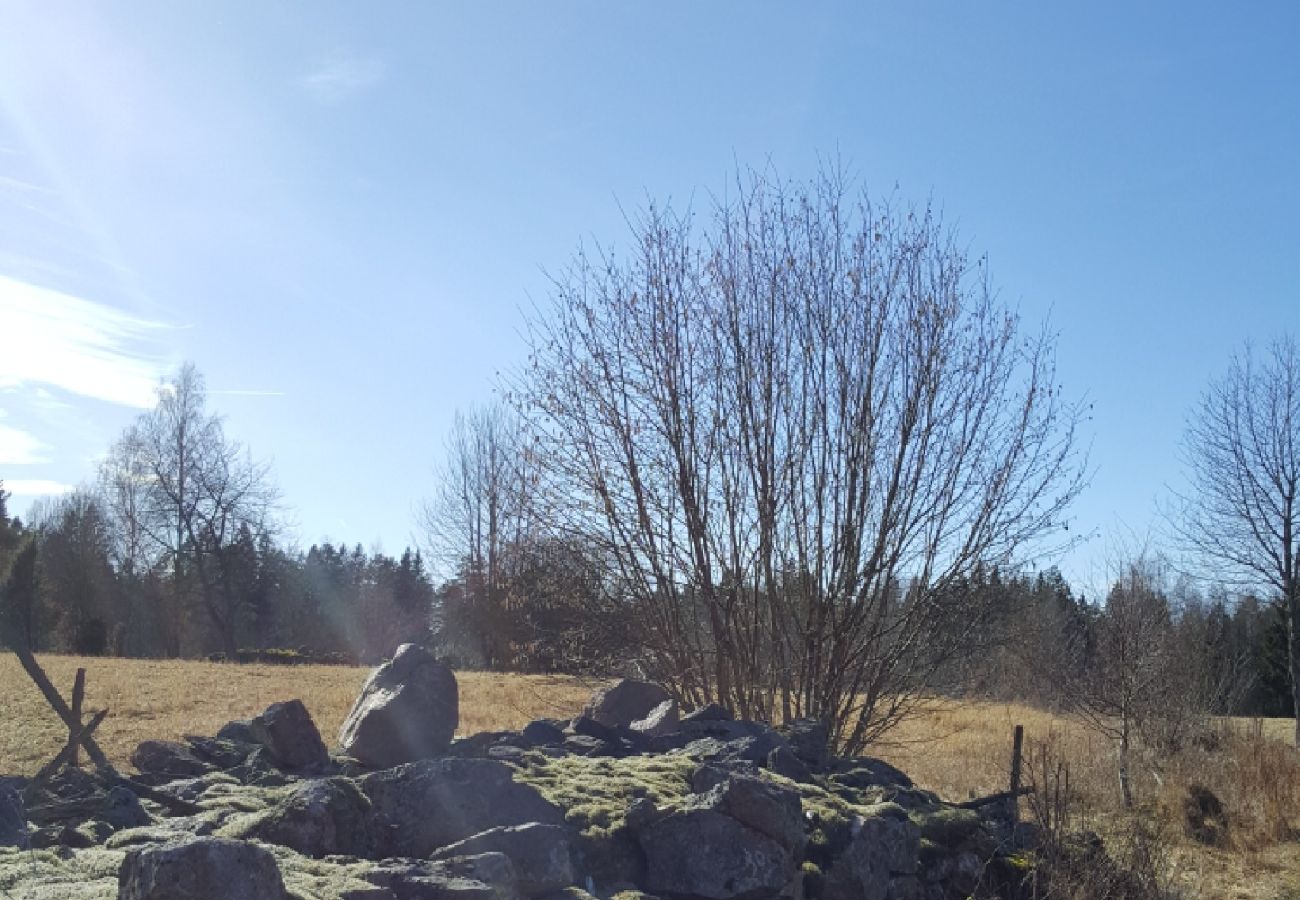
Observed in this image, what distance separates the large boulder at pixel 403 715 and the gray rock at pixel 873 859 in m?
2.61

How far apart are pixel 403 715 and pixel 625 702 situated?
291 centimetres

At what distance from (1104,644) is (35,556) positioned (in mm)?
34458

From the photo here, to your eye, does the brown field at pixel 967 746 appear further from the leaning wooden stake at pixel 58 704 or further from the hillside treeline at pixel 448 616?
the leaning wooden stake at pixel 58 704

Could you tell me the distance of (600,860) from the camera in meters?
5.35

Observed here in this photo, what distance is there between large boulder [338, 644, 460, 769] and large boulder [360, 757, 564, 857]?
1834 mm

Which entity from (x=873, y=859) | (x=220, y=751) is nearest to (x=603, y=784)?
(x=873, y=859)

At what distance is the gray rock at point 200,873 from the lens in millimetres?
3314

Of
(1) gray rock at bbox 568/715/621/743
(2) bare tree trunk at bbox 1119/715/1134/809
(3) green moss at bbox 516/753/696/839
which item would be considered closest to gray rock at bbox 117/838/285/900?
(3) green moss at bbox 516/753/696/839

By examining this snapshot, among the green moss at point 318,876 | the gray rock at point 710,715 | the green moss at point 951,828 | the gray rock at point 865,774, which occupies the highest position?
the gray rock at point 710,715

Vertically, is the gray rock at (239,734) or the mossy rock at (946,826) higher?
the gray rock at (239,734)

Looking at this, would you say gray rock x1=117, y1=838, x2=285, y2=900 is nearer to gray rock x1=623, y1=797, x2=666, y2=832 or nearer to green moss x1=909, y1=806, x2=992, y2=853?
gray rock x1=623, y1=797, x2=666, y2=832

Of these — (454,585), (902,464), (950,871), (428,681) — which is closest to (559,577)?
(902,464)

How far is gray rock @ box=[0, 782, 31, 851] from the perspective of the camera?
4.46 m

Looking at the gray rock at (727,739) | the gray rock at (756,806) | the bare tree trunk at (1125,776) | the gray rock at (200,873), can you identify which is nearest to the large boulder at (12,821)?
the gray rock at (200,873)
